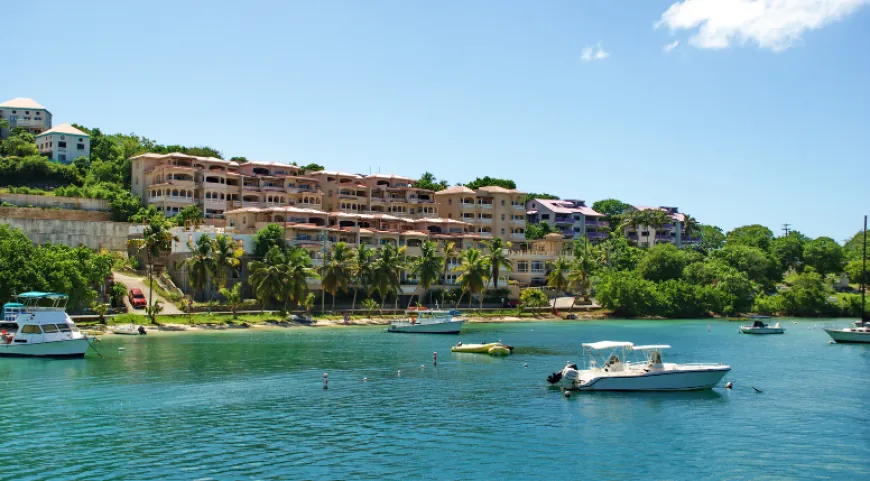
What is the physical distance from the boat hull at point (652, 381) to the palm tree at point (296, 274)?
52.6 m

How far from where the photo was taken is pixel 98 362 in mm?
58281

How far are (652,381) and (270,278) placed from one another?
56108mm

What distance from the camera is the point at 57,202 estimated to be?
10769 centimetres

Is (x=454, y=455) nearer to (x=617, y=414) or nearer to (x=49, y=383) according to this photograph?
(x=617, y=414)

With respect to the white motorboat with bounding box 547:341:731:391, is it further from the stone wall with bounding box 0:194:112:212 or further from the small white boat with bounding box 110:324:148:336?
the stone wall with bounding box 0:194:112:212

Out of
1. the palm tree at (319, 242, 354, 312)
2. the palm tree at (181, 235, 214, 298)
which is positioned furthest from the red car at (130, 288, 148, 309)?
the palm tree at (319, 242, 354, 312)

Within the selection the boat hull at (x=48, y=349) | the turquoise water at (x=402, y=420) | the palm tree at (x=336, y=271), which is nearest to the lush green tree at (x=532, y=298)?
the palm tree at (x=336, y=271)

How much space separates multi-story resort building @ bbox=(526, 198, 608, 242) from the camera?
6722 inches

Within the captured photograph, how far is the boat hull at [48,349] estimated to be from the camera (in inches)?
2410

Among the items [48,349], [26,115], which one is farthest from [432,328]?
[26,115]

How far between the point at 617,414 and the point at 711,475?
11.2 m

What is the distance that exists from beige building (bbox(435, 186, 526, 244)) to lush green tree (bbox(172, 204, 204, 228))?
161 ft

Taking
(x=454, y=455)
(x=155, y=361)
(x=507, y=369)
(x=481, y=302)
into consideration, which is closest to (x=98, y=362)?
(x=155, y=361)

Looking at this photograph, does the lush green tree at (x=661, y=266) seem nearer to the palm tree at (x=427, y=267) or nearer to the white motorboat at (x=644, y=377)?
the palm tree at (x=427, y=267)
